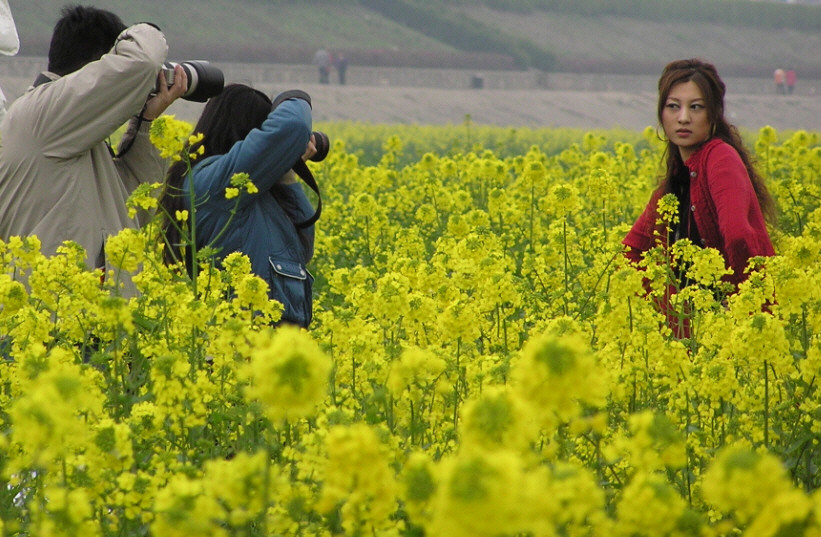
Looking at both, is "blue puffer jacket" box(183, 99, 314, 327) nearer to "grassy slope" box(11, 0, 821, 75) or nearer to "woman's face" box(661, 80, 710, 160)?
"woman's face" box(661, 80, 710, 160)

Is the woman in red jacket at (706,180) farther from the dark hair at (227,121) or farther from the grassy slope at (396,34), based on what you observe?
the grassy slope at (396,34)

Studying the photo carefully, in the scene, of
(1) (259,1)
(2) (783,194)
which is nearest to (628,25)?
(1) (259,1)

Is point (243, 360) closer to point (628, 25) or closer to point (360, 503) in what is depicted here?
point (360, 503)

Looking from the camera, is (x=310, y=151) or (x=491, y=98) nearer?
(x=310, y=151)

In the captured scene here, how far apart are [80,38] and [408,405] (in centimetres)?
175

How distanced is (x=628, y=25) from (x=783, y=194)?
53.6 metres

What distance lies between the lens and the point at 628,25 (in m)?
57.8

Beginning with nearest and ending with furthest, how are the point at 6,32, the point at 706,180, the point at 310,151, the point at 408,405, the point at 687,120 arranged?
the point at 408,405
the point at 310,151
the point at 706,180
the point at 687,120
the point at 6,32

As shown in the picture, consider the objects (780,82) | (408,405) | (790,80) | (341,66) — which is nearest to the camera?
(408,405)

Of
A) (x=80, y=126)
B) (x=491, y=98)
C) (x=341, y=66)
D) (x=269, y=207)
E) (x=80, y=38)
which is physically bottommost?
(x=491, y=98)

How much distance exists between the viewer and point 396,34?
47688 millimetres

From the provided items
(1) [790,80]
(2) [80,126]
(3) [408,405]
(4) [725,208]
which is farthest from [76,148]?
(1) [790,80]

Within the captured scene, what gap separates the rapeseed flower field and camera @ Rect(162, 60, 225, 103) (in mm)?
453

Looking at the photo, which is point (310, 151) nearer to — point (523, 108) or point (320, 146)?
point (320, 146)
